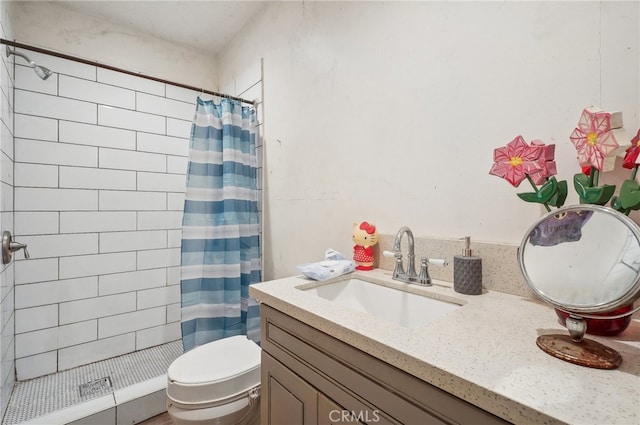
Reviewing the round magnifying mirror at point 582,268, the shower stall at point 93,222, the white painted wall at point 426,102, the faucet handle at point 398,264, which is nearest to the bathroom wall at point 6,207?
the shower stall at point 93,222

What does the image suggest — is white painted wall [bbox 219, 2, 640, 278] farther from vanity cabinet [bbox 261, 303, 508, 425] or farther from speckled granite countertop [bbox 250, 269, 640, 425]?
vanity cabinet [bbox 261, 303, 508, 425]

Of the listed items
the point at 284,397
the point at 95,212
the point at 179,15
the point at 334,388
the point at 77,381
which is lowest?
the point at 77,381

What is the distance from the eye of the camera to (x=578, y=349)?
48 centimetres

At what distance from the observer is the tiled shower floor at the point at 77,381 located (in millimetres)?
1364

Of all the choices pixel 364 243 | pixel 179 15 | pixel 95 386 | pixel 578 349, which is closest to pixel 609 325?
pixel 578 349

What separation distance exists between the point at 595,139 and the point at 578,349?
1.45 feet

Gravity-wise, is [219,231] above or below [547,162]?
below

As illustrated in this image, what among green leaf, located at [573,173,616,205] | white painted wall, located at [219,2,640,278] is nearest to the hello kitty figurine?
white painted wall, located at [219,2,640,278]

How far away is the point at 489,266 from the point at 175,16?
7.84 feet

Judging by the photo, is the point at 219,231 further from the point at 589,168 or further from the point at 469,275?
the point at 589,168

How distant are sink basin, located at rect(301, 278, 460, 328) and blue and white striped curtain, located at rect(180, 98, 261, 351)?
826 millimetres

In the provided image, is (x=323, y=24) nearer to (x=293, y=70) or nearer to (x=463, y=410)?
(x=293, y=70)

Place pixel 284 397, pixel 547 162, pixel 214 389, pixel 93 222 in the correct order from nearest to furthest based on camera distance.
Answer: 1. pixel 547 162
2. pixel 284 397
3. pixel 214 389
4. pixel 93 222

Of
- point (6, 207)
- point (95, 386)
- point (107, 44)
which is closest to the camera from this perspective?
point (6, 207)
